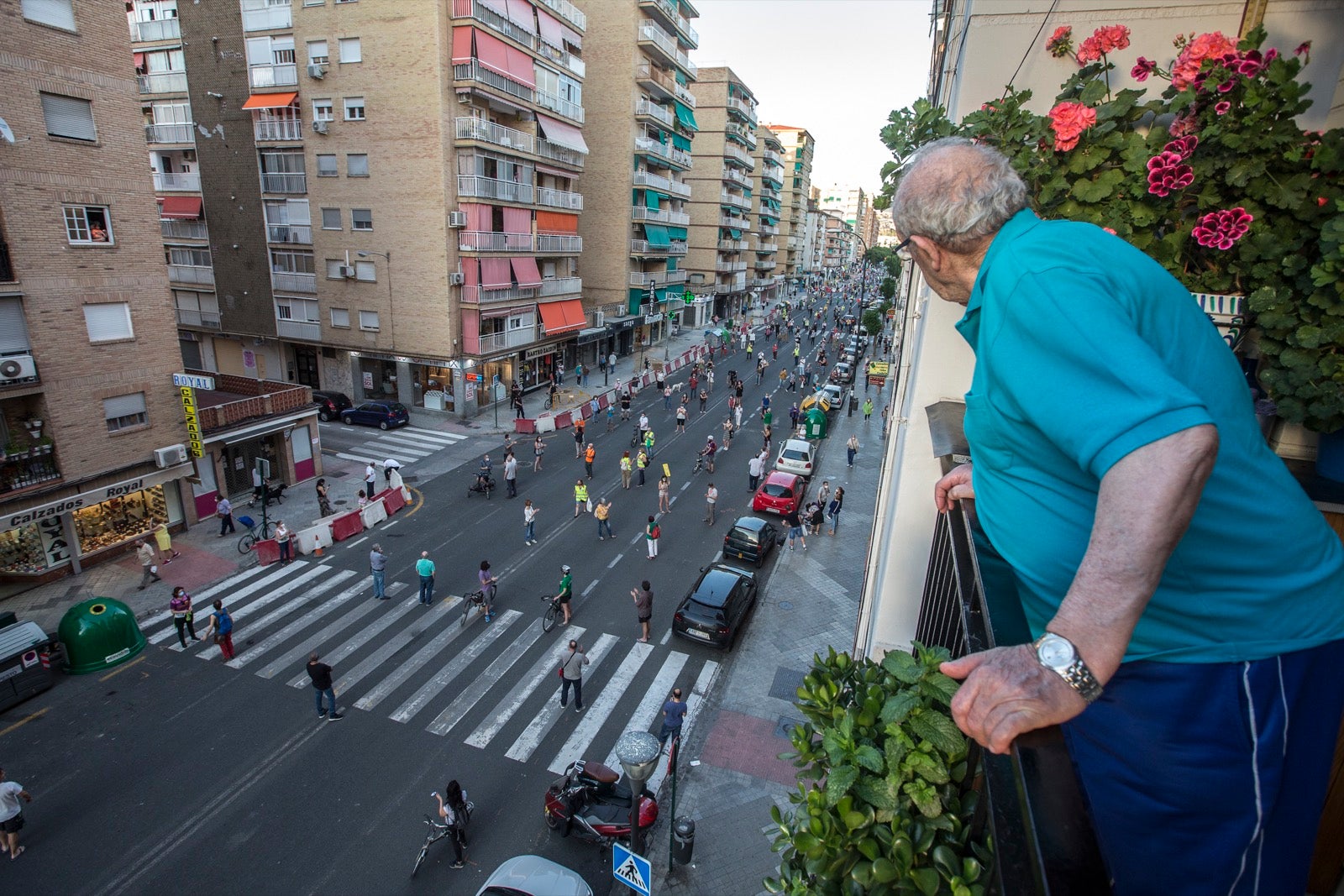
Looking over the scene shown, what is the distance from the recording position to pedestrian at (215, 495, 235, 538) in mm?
20203

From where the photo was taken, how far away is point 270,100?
106 feet

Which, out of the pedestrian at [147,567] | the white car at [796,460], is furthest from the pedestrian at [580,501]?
the pedestrian at [147,567]

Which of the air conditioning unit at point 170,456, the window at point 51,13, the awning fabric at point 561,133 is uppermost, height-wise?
the awning fabric at point 561,133

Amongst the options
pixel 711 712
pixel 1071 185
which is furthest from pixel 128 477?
pixel 1071 185

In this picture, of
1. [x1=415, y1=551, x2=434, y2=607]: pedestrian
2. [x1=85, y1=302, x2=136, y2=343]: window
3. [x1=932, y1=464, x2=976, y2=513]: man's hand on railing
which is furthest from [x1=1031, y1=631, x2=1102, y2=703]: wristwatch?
[x1=85, y1=302, x2=136, y2=343]: window

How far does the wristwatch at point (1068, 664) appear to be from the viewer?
134cm

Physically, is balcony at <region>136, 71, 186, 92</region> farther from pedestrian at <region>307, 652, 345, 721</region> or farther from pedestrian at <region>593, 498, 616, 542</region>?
pedestrian at <region>307, 652, 345, 721</region>

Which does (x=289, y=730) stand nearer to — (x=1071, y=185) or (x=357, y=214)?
(x=1071, y=185)

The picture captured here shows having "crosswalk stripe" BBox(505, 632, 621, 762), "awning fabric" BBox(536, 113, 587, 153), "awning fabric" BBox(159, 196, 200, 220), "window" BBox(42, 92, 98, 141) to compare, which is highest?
"awning fabric" BBox(536, 113, 587, 153)

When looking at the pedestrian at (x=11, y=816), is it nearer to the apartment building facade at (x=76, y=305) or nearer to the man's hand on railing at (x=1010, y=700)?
the apartment building facade at (x=76, y=305)

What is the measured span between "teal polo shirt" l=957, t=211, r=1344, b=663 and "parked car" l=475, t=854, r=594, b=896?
8.92m

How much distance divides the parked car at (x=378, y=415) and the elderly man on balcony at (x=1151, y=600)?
33.4 metres

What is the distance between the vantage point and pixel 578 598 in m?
17.2

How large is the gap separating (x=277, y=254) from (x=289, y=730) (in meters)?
30.8
